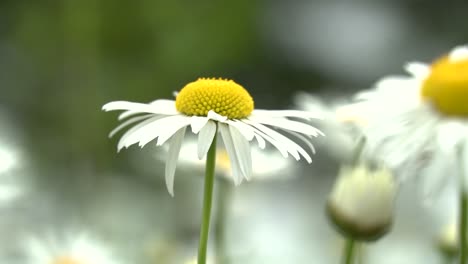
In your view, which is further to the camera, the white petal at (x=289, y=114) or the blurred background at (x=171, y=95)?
the blurred background at (x=171, y=95)

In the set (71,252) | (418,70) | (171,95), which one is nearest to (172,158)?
(418,70)

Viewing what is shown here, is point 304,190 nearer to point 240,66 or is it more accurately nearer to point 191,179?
point 191,179

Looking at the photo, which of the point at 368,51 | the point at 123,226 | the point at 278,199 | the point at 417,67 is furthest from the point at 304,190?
the point at 368,51

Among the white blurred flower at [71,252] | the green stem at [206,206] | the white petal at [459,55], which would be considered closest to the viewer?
the green stem at [206,206]

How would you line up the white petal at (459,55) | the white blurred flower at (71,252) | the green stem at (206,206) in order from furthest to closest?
the white blurred flower at (71,252) → the white petal at (459,55) → the green stem at (206,206)

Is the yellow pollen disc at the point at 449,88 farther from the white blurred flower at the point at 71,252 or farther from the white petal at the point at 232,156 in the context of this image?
the white blurred flower at the point at 71,252

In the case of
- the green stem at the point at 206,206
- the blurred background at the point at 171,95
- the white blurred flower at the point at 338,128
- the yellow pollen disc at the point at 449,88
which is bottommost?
the green stem at the point at 206,206

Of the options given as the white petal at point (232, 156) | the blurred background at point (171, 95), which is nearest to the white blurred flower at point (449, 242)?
the blurred background at point (171, 95)

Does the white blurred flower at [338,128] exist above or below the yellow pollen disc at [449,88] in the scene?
above
